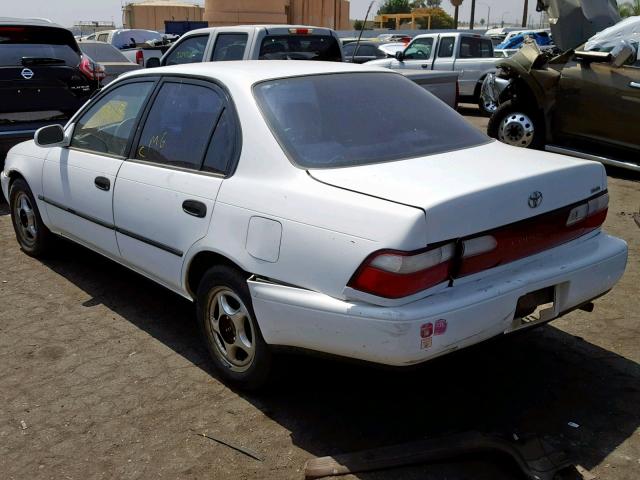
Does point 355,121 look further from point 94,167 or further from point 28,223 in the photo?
point 28,223

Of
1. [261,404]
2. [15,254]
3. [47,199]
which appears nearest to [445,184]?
[261,404]

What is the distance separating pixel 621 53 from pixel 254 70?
562cm

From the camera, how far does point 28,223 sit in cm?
547

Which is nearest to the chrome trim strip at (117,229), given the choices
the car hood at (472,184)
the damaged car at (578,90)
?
the car hood at (472,184)

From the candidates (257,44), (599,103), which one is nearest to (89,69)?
(257,44)

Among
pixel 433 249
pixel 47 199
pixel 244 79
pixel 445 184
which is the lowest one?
pixel 47 199

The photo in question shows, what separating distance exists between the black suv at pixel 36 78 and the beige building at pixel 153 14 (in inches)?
1745

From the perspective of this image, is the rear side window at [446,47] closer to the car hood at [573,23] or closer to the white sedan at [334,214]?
the car hood at [573,23]

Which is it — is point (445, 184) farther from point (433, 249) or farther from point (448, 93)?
point (448, 93)

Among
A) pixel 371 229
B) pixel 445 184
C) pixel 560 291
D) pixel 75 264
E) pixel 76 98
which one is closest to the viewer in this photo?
pixel 371 229

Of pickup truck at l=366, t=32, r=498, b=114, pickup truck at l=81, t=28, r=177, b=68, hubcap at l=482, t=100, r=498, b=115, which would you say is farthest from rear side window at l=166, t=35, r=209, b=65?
pickup truck at l=81, t=28, r=177, b=68

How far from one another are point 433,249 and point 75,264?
371 centimetres

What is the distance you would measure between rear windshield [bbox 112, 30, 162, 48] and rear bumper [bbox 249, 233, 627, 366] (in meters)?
20.5

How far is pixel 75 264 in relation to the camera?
17.8ft
